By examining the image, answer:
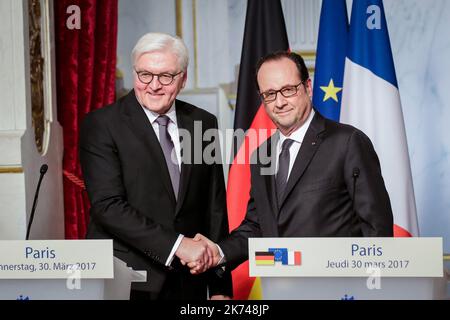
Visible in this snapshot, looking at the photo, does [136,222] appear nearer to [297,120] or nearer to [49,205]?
[297,120]

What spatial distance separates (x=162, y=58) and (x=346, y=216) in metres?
0.87

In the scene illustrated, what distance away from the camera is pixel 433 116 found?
13.9ft

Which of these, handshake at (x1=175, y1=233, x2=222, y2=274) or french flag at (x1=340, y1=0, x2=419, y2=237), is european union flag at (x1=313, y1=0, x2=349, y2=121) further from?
handshake at (x1=175, y1=233, x2=222, y2=274)

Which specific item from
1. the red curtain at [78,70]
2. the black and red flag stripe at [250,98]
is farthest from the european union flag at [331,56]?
the red curtain at [78,70]

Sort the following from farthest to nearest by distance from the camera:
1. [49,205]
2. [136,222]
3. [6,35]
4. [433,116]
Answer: [433,116]
[49,205]
[6,35]
[136,222]

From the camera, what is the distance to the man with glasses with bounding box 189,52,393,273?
2557 mm

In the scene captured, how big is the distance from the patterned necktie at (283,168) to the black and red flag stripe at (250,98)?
937 millimetres

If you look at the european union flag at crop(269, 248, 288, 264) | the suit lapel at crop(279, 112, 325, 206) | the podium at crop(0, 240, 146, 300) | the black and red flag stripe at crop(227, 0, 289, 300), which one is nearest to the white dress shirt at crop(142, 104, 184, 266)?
the suit lapel at crop(279, 112, 325, 206)

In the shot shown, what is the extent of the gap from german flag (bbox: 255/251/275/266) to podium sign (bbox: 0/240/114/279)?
1.34 feet

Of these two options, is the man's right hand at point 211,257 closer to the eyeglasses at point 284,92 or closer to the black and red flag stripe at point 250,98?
the eyeglasses at point 284,92

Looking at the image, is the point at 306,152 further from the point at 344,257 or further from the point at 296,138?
the point at 344,257

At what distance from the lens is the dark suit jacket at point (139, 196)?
2.60 meters

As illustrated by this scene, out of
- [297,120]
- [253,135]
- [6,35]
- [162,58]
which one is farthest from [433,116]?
[6,35]

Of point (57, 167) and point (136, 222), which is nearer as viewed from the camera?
point (136, 222)
